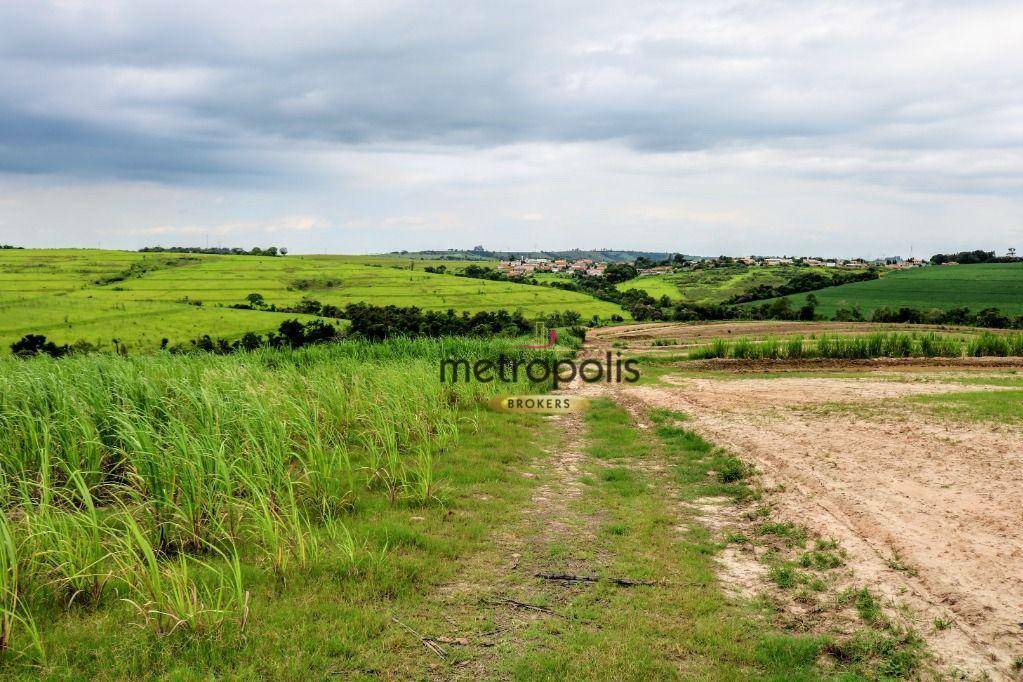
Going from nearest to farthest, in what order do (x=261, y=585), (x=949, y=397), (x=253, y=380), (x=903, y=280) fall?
(x=261, y=585) < (x=253, y=380) < (x=949, y=397) < (x=903, y=280)

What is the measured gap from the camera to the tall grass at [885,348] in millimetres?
21812

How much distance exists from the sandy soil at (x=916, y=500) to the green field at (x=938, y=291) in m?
47.5

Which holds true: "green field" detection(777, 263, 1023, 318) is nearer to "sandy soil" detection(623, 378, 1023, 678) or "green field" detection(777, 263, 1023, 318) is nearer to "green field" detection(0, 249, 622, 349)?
"green field" detection(0, 249, 622, 349)

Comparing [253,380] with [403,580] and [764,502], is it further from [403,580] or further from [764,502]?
[764,502]

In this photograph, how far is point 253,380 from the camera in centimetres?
1100

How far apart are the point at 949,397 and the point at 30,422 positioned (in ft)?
53.8

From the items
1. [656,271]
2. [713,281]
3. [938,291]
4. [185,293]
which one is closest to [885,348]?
[938,291]

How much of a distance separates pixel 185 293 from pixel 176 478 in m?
69.8

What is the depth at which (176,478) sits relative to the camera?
6512 mm

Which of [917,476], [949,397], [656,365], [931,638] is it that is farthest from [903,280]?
[931,638]

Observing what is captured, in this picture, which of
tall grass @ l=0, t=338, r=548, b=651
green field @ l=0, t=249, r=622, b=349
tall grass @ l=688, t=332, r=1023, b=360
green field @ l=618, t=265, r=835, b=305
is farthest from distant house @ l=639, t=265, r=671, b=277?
Answer: tall grass @ l=0, t=338, r=548, b=651

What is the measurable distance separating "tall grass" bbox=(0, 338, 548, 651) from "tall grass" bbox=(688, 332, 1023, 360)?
53.4ft

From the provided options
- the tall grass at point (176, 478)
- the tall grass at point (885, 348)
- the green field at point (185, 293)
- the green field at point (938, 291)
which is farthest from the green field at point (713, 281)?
the tall grass at point (176, 478)

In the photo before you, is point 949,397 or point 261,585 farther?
point 949,397
